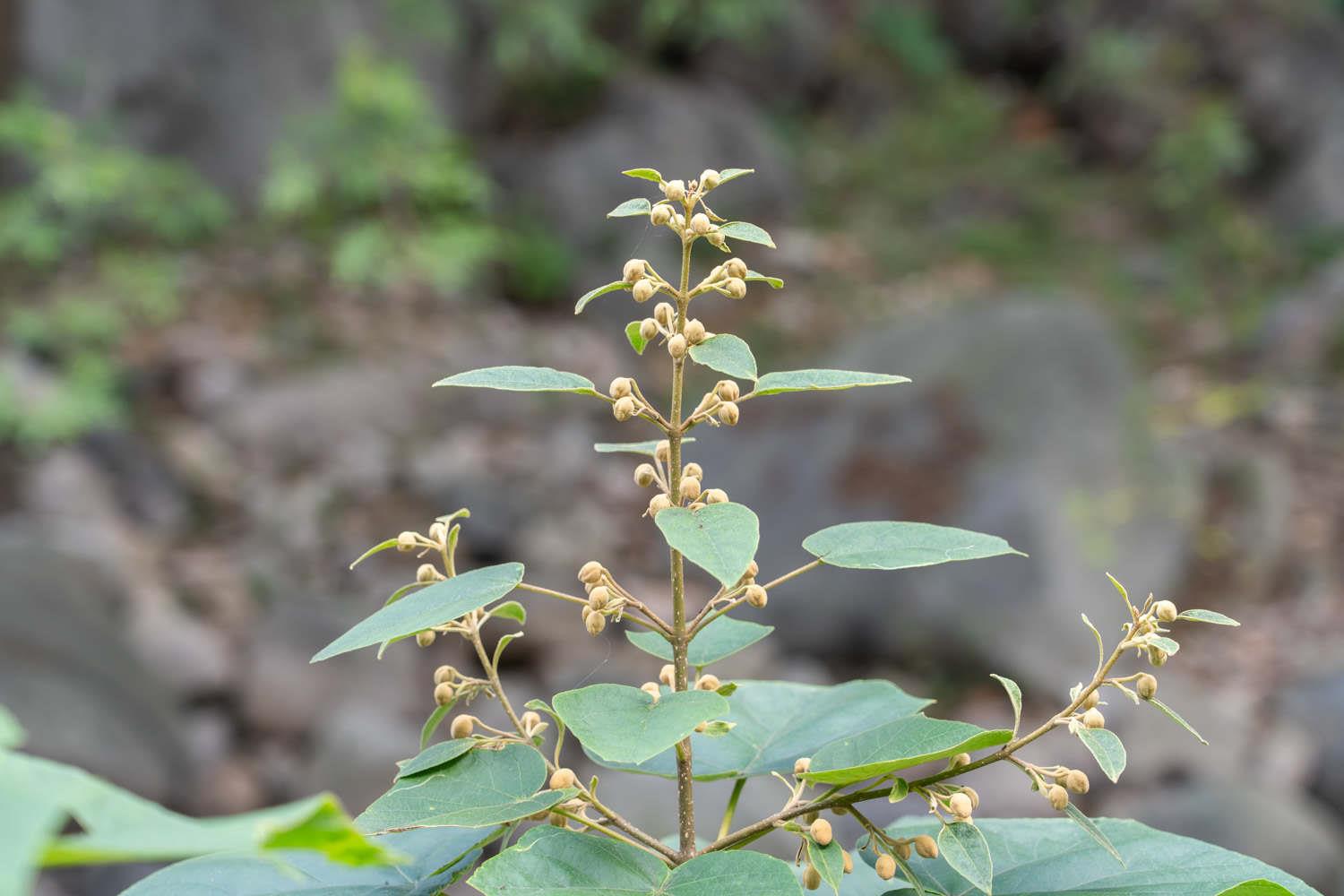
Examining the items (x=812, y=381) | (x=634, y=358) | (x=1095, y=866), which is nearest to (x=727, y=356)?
(x=812, y=381)

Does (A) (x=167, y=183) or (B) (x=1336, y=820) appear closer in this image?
(B) (x=1336, y=820)

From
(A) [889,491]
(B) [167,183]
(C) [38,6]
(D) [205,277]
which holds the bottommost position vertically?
(A) [889,491]

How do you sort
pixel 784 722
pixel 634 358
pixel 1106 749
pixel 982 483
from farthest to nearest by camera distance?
pixel 634 358 → pixel 982 483 → pixel 784 722 → pixel 1106 749

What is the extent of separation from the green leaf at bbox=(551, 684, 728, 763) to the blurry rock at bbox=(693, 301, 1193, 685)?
2760mm

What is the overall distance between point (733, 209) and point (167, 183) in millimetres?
2678

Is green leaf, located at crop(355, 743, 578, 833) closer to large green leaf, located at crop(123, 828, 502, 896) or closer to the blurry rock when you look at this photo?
large green leaf, located at crop(123, 828, 502, 896)

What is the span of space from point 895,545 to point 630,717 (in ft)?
0.55

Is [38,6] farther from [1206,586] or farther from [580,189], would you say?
[1206,586]

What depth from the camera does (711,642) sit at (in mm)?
741

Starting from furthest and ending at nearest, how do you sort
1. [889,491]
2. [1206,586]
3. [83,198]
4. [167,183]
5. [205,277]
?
[205,277]
[167,183]
[83,198]
[1206,586]
[889,491]

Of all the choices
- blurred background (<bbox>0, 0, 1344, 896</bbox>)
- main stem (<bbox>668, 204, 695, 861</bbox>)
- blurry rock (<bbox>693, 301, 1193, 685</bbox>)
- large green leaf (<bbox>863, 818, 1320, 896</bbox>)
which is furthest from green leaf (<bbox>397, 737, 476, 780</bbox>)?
blurry rock (<bbox>693, 301, 1193, 685</bbox>)

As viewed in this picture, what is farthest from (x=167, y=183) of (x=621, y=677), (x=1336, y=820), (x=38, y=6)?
(x=1336, y=820)

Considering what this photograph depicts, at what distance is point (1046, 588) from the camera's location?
327 cm

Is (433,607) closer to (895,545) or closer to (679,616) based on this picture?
(679,616)
